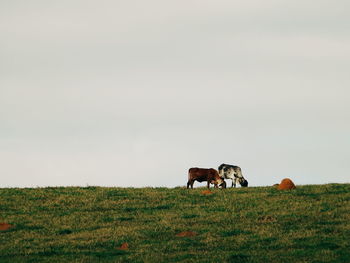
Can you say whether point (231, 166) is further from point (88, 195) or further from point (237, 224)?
point (237, 224)

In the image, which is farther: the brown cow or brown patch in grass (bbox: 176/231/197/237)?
the brown cow

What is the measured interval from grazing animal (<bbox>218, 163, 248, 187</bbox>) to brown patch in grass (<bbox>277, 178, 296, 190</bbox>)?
11.4 m

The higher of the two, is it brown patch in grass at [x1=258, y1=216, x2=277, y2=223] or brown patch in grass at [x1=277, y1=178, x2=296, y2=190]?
brown patch in grass at [x1=277, y1=178, x2=296, y2=190]

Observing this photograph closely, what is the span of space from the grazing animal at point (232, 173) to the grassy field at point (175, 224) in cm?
1075

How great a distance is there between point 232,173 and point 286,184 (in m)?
12.1

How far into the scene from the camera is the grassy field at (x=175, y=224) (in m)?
23.4

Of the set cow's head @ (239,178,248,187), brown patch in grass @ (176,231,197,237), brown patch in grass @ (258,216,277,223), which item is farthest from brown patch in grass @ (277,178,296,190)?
brown patch in grass @ (176,231,197,237)

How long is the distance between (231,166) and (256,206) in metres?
18.4

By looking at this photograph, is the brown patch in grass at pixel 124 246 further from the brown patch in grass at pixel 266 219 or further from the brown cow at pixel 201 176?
the brown cow at pixel 201 176

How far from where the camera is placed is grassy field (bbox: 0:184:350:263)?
23.4 m

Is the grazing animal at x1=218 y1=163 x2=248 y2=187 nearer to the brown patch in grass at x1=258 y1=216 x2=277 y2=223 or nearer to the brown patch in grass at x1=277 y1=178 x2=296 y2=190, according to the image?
the brown patch in grass at x1=277 y1=178 x2=296 y2=190

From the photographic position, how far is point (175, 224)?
2930 cm

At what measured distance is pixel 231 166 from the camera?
51375 millimetres

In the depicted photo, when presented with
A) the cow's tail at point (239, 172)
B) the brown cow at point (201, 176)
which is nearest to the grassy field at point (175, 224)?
the brown cow at point (201, 176)
